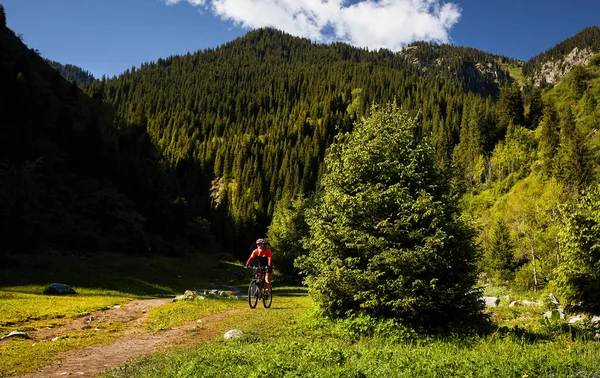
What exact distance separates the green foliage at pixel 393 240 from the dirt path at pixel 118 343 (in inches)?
206

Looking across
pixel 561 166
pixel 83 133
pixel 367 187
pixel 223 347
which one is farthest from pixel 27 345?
pixel 561 166

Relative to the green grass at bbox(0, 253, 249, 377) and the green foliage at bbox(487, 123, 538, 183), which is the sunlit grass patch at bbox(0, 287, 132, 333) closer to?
the green grass at bbox(0, 253, 249, 377)

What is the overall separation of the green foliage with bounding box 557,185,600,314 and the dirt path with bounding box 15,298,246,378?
20.1 meters

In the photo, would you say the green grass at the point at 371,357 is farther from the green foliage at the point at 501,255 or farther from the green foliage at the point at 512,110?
the green foliage at the point at 512,110

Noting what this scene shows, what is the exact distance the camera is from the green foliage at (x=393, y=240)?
40.5 ft

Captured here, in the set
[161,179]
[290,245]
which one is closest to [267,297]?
[290,245]

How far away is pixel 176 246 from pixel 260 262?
5886cm

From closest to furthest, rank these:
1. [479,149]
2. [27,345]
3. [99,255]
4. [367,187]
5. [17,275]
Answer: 1. [27,345]
2. [367,187]
3. [17,275]
4. [99,255]
5. [479,149]

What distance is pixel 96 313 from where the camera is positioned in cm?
1852

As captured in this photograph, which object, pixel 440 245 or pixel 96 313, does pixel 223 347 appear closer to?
pixel 440 245

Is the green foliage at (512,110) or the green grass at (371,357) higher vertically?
the green foliage at (512,110)

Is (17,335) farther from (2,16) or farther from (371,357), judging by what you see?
(2,16)

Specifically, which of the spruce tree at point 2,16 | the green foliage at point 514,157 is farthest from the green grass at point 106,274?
the green foliage at point 514,157

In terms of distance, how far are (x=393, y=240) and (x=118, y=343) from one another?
10074 millimetres
